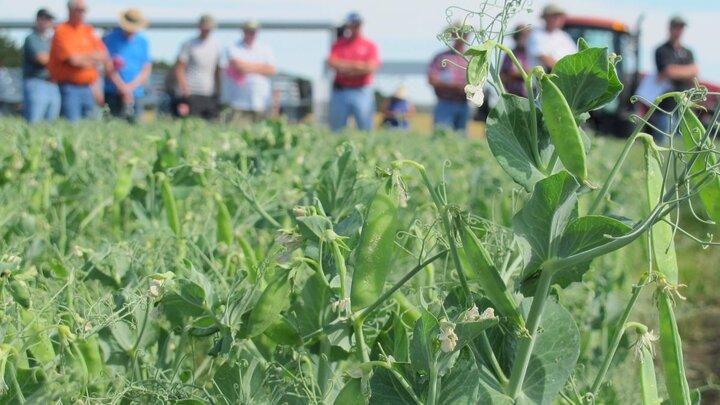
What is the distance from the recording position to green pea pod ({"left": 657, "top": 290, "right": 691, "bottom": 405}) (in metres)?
1.13

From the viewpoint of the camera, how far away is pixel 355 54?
9.22 meters

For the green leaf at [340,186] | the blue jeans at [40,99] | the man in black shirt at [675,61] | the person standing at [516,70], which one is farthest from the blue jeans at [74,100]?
the green leaf at [340,186]

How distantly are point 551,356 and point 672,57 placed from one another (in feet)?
31.6

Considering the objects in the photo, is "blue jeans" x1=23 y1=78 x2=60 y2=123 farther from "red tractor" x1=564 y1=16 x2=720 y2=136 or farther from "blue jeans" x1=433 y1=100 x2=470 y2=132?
"red tractor" x1=564 y1=16 x2=720 y2=136

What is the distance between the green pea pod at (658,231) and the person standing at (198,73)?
344 inches

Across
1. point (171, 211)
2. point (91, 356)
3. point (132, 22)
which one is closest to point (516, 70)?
point (132, 22)

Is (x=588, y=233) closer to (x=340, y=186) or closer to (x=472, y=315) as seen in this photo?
(x=472, y=315)

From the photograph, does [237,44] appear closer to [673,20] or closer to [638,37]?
[673,20]

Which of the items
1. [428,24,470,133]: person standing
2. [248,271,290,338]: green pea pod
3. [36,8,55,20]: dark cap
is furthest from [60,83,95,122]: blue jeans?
[248,271,290,338]: green pea pod

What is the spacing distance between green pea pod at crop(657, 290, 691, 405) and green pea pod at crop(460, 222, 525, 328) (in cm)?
17

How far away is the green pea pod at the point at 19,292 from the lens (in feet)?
4.34

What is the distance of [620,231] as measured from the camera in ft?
3.40

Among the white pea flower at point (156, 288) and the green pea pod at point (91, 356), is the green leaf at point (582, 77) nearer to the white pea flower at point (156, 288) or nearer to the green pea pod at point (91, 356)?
the white pea flower at point (156, 288)

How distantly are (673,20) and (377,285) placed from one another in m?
9.72
